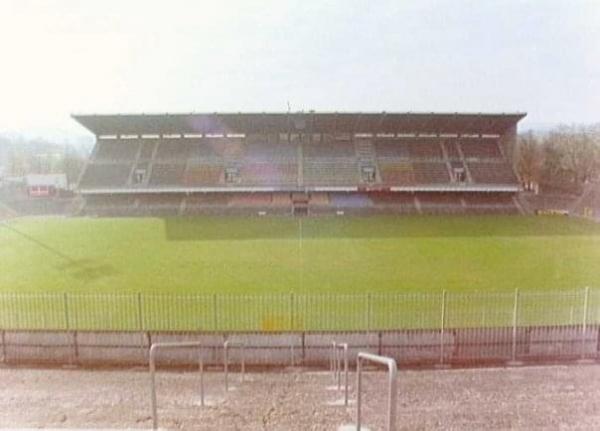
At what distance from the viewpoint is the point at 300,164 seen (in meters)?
20.9

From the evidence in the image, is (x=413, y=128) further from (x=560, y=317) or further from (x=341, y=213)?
(x=560, y=317)

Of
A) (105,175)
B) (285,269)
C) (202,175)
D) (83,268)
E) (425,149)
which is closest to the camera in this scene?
(285,269)

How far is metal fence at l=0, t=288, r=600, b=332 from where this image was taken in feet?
20.7

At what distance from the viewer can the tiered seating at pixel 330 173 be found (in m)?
20.3

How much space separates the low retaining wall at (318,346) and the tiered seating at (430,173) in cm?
A: 1569

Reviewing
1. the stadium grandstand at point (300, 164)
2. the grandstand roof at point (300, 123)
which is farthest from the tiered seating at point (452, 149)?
the grandstand roof at point (300, 123)

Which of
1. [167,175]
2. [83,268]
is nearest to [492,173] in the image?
[167,175]


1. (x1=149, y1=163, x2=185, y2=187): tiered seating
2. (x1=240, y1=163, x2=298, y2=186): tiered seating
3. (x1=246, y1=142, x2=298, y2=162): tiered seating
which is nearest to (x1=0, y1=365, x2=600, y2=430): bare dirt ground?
(x1=240, y1=163, x2=298, y2=186): tiered seating

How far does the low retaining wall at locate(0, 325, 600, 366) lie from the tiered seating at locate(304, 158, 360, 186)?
15.5m

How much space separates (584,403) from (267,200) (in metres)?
17.3

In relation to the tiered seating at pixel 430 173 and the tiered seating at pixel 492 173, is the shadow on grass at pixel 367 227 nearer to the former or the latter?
the tiered seating at pixel 430 173

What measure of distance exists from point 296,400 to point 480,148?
20.6m

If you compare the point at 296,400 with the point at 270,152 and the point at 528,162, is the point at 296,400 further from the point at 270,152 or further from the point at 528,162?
the point at 528,162

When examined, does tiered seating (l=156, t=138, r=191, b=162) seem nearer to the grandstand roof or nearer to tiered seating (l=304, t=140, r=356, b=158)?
the grandstand roof
